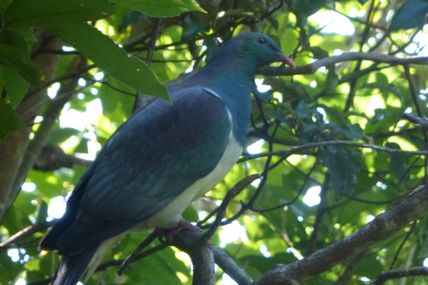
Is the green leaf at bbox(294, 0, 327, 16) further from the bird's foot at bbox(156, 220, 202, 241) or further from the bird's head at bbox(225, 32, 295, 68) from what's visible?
the bird's foot at bbox(156, 220, 202, 241)

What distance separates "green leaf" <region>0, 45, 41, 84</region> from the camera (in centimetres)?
199

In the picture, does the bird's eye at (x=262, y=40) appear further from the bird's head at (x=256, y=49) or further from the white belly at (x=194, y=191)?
the white belly at (x=194, y=191)

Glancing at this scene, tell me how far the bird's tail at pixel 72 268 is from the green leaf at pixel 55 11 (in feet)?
4.93

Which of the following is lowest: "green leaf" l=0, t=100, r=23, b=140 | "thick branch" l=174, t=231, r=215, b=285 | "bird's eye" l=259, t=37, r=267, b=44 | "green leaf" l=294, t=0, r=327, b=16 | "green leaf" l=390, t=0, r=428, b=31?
"green leaf" l=0, t=100, r=23, b=140

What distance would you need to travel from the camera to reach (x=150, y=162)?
367cm

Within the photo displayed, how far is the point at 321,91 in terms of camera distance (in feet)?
15.0

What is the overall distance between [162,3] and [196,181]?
1.72 m

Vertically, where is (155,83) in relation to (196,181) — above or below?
below

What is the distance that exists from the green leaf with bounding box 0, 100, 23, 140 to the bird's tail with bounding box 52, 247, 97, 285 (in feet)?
3.88

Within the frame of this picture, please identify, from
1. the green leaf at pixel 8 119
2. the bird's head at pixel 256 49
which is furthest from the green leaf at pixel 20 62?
the bird's head at pixel 256 49

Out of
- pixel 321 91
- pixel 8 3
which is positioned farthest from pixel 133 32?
pixel 8 3

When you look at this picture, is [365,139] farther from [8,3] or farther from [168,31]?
[8,3]

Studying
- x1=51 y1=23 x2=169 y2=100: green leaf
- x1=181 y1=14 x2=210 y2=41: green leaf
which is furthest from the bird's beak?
x1=51 y1=23 x2=169 y2=100: green leaf

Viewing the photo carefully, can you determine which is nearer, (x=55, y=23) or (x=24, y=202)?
(x=55, y=23)
